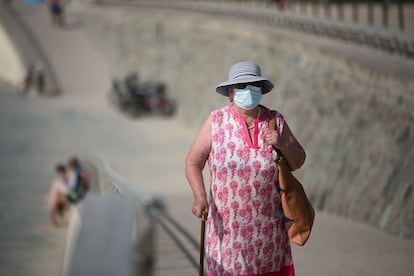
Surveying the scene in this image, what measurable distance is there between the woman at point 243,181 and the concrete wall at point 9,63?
1107 inches

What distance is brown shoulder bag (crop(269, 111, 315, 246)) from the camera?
14.5 ft

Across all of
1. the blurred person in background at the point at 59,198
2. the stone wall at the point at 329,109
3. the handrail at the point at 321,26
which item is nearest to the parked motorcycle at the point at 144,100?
the stone wall at the point at 329,109

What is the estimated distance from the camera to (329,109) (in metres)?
12.9

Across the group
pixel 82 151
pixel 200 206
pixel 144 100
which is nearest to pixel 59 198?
pixel 82 151

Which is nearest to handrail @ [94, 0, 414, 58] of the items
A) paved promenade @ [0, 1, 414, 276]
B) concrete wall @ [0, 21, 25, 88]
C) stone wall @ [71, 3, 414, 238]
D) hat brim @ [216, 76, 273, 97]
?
stone wall @ [71, 3, 414, 238]

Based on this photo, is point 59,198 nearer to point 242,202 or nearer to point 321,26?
point 321,26

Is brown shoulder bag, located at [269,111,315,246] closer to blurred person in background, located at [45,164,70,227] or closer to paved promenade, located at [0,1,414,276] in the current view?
paved promenade, located at [0,1,414,276]

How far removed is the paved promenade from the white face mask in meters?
2.13

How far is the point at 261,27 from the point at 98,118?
567 cm

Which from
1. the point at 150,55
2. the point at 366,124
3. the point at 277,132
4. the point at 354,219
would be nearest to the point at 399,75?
the point at 366,124

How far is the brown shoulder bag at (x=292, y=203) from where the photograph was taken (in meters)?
4.42

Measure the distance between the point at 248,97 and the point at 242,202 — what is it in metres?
0.55

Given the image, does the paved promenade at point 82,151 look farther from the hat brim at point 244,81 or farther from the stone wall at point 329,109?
the hat brim at point 244,81

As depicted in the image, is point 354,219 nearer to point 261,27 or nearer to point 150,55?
point 261,27
